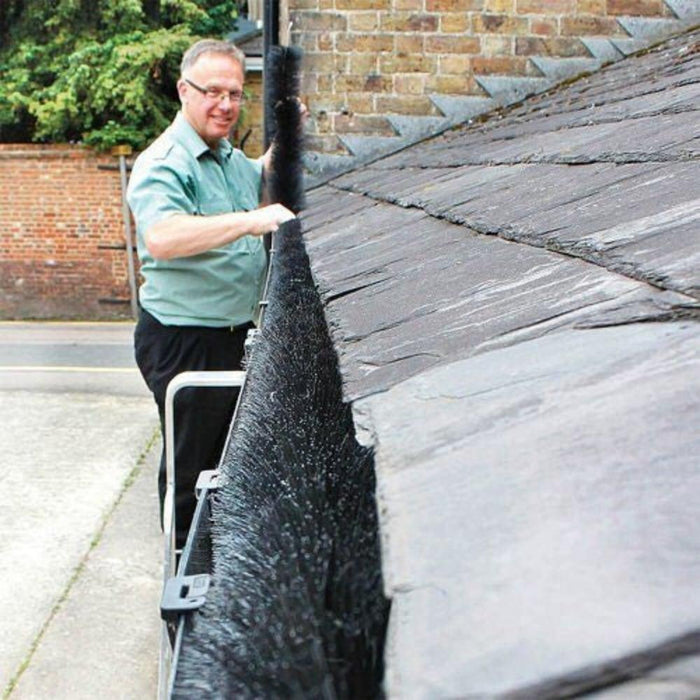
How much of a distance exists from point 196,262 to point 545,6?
2.18 meters

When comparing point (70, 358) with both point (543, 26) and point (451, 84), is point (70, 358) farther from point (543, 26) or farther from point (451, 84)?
point (543, 26)

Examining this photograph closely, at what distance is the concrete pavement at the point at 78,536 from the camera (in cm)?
425

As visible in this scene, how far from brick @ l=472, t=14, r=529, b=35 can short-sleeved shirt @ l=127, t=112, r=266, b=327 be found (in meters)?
1.43

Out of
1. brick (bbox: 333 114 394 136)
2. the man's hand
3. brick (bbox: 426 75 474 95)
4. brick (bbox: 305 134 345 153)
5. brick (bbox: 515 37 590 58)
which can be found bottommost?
the man's hand

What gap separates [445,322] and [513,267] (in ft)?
0.70

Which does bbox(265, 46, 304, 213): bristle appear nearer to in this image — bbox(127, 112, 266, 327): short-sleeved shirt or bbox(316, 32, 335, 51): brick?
bbox(316, 32, 335, 51): brick

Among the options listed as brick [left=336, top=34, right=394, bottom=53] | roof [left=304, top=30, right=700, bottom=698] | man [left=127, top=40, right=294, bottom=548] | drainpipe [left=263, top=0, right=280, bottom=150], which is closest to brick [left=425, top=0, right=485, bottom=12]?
brick [left=336, top=34, right=394, bottom=53]

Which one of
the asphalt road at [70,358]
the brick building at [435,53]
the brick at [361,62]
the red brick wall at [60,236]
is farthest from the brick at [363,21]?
the red brick wall at [60,236]

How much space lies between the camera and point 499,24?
14.1 feet

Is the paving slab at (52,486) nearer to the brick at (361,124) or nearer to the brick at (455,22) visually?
the brick at (361,124)

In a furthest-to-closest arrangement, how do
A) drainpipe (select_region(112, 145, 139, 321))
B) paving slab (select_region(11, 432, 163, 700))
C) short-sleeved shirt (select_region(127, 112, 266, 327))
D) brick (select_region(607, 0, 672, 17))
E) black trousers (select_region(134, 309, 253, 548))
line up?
drainpipe (select_region(112, 145, 139, 321)) → brick (select_region(607, 0, 672, 17)) → paving slab (select_region(11, 432, 163, 700)) → black trousers (select_region(134, 309, 253, 548)) → short-sleeved shirt (select_region(127, 112, 266, 327))

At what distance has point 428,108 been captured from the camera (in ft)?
14.5

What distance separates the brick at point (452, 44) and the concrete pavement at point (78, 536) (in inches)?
126

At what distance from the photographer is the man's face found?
3514 mm
